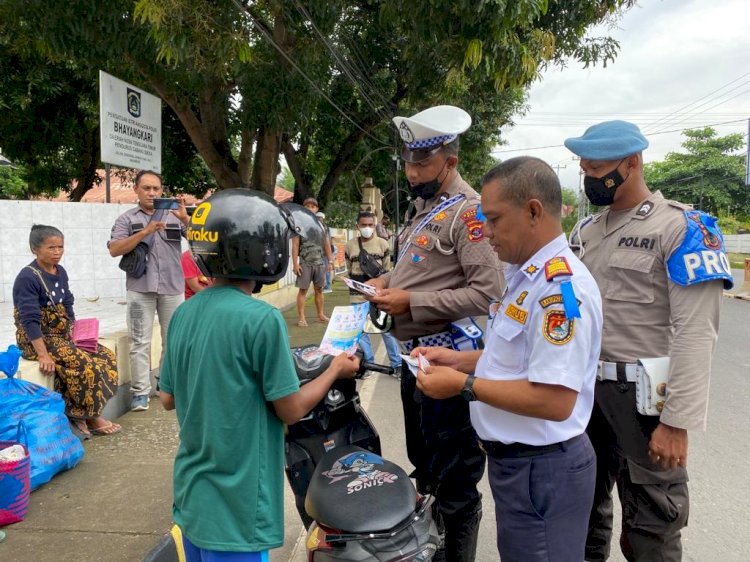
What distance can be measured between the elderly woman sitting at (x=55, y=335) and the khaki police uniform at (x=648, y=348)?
10.8 feet

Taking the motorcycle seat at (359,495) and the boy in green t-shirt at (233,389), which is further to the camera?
the motorcycle seat at (359,495)

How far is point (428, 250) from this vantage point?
2.27 metres

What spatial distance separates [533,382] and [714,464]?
3.12 metres

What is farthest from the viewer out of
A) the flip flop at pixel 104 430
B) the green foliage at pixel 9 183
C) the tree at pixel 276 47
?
the green foliage at pixel 9 183

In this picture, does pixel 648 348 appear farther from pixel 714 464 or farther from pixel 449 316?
pixel 714 464

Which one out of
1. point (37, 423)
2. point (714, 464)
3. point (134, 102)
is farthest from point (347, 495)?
point (134, 102)

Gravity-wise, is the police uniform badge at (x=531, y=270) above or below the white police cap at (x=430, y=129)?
below

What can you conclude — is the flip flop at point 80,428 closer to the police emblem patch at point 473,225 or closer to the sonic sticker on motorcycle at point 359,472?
the sonic sticker on motorcycle at point 359,472

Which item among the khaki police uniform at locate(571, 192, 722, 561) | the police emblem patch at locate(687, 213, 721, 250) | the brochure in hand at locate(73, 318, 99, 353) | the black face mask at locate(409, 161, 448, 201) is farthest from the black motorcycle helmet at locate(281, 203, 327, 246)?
the brochure in hand at locate(73, 318, 99, 353)

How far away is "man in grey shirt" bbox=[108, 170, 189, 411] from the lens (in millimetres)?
4406

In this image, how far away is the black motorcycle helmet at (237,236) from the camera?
1.51 metres

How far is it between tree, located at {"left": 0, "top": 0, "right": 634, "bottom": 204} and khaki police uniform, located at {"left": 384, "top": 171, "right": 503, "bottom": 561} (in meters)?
3.41

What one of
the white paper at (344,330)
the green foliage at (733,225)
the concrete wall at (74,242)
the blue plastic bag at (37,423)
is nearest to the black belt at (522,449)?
the white paper at (344,330)

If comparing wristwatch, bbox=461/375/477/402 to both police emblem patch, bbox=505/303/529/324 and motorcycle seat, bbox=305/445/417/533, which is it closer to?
police emblem patch, bbox=505/303/529/324
